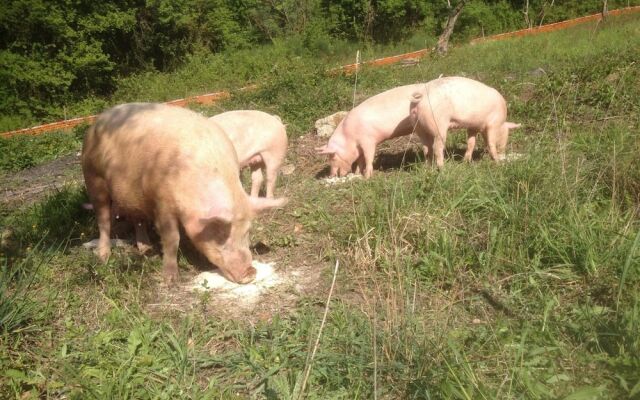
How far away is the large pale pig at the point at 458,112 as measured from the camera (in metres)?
6.53

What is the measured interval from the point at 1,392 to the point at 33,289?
3.67 feet

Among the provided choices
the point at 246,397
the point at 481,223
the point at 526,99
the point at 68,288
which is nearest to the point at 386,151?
the point at 526,99

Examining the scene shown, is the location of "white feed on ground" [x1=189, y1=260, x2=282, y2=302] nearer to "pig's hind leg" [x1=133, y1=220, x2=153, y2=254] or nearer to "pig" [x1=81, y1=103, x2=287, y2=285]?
"pig" [x1=81, y1=103, x2=287, y2=285]

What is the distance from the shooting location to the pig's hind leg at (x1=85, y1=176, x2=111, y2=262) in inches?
185

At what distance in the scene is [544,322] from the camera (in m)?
2.93

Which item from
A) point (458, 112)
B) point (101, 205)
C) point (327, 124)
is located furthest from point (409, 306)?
point (327, 124)

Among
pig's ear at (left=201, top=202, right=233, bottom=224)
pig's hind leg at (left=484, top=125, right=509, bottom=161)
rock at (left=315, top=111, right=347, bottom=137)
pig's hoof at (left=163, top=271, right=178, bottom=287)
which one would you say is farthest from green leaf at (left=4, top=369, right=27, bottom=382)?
rock at (left=315, top=111, right=347, bottom=137)

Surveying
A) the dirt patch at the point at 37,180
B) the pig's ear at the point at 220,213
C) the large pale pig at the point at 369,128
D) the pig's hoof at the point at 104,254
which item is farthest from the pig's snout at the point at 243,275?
the dirt patch at the point at 37,180

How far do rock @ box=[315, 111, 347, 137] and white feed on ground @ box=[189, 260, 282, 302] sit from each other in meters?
4.43

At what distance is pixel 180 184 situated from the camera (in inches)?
162

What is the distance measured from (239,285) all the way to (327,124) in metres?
4.90

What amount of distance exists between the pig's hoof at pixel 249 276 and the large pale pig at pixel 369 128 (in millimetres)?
2999

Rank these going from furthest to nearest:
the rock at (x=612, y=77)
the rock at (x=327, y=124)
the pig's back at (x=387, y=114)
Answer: the rock at (x=327, y=124) → the rock at (x=612, y=77) → the pig's back at (x=387, y=114)

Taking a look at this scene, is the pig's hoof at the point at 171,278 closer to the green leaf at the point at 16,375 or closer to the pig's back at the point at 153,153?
the pig's back at the point at 153,153
